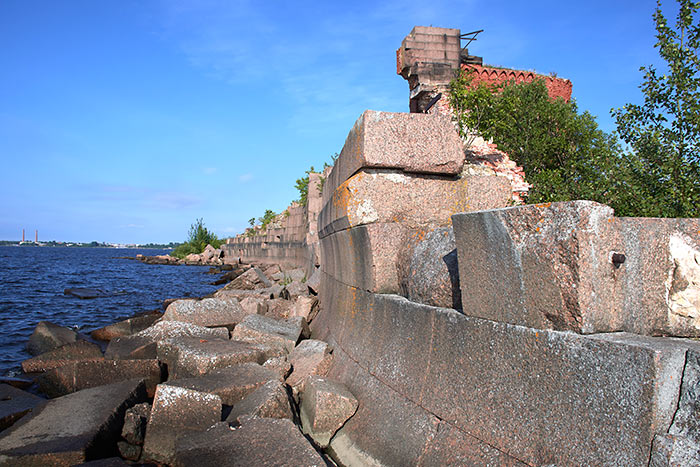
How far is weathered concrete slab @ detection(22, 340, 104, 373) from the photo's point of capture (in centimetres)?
712

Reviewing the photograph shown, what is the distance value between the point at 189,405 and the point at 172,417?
0.55 ft

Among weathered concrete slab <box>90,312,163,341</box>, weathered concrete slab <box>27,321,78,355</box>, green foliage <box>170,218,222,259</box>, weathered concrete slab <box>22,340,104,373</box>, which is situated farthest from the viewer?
green foliage <box>170,218,222,259</box>

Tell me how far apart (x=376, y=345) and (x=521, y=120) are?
15.2 metres

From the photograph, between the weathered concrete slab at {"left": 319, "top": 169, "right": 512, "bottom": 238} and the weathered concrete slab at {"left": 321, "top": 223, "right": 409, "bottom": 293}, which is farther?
the weathered concrete slab at {"left": 319, "top": 169, "right": 512, "bottom": 238}

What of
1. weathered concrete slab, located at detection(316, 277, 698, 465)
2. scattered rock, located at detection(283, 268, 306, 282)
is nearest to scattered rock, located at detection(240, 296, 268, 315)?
scattered rock, located at detection(283, 268, 306, 282)

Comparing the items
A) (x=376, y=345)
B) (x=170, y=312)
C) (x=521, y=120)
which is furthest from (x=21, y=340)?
(x=521, y=120)

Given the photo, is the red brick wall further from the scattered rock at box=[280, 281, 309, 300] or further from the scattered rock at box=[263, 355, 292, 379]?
the scattered rock at box=[263, 355, 292, 379]

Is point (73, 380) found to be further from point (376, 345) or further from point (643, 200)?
point (643, 200)

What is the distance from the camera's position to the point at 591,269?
6.97ft

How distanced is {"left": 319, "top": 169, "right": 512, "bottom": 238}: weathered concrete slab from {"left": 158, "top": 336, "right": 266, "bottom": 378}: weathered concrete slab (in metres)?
2.02

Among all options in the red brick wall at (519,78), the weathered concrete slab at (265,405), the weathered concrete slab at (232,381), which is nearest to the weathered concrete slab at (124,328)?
the weathered concrete slab at (232,381)

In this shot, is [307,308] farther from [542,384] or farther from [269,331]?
[542,384]

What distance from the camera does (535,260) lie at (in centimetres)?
226

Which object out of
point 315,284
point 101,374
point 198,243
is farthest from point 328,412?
point 198,243
